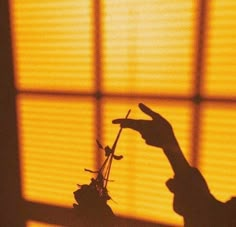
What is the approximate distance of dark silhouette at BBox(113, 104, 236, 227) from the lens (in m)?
1.16

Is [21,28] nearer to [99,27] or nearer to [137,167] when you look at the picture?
[99,27]

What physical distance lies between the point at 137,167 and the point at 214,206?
23.2 inches

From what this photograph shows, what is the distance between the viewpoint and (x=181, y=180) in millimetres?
1177

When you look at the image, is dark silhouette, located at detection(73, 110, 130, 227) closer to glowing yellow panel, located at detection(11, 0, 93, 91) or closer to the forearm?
the forearm

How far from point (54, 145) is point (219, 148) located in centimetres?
83

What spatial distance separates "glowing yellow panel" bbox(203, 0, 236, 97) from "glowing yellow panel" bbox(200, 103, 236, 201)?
0.28 feet

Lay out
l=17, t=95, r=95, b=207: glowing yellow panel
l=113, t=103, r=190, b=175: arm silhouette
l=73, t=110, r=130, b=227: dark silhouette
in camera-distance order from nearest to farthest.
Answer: l=73, t=110, r=130, b=227: dark silhouette < l=113, t=103, r=190, b=175: arm silhouette < l=17, t=95, r=95, b=207: glowing yellow panel

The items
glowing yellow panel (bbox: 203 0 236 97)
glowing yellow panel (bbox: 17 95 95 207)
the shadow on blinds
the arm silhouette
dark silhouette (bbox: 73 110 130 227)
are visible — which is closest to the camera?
dark silhouette (bbox: 73 110 130 227)

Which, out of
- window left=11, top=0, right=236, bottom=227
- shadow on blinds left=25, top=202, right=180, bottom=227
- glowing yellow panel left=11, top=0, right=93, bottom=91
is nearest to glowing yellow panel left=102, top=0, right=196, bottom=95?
window left=11, top=0, right=236, bottom=227

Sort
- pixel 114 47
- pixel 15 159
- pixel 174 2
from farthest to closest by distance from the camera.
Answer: pixel 15 159
pixel 114 47
pixel 174 2

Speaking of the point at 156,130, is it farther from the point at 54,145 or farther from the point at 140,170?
the point at 54,145

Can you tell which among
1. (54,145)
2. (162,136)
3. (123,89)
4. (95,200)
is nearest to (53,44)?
(123,89)

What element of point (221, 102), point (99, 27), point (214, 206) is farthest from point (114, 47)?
point (214, 206)

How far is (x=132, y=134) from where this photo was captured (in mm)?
1704
